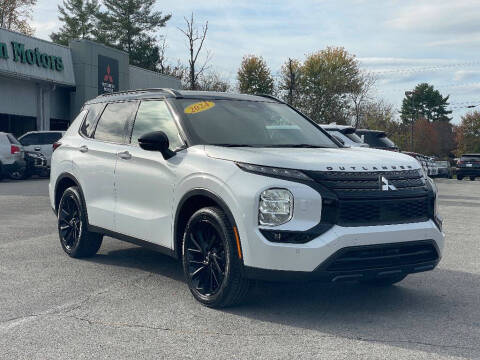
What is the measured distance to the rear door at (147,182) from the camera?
18.6ft

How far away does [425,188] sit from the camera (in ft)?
17.1

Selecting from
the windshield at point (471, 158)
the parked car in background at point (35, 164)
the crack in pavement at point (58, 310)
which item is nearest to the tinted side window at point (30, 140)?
the parked car in background at point (35, 164)

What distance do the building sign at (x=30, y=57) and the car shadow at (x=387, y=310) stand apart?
Answer: 24586mm

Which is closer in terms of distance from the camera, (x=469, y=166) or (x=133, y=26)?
(x=469, y=166)

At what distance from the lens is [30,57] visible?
99.5 ft

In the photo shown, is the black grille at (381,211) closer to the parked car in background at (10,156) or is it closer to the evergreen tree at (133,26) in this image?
the parked car in background at (10,156)

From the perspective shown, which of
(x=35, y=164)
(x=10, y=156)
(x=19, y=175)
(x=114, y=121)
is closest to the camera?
(x=114, y=121)

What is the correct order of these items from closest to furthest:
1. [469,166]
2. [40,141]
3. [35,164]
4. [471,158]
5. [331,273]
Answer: [331,273] < [35,164] < [40,141] < [469,166] < [471,158]

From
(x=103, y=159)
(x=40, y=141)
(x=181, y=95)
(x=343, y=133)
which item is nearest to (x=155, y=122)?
(x=181, y=95)

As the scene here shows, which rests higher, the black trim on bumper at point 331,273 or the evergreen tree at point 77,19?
the evergreen tree at point 77,19

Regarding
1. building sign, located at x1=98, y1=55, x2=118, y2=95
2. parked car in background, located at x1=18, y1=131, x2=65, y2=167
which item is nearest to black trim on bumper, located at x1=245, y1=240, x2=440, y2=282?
parked car in background, located at x1=18, y1=131, x2=65, y2=167

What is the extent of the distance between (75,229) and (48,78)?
85.9 ft

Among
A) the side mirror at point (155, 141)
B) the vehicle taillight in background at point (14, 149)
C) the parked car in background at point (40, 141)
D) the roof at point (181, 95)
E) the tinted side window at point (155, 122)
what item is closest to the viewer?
the side mirror at point (155, 141)

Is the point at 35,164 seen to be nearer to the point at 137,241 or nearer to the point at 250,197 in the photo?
the point at 137,241
